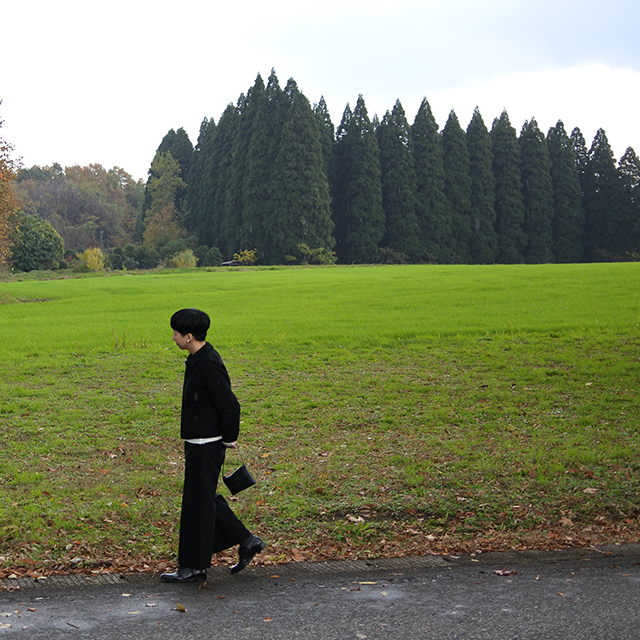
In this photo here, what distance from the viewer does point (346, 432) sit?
9.00 metres

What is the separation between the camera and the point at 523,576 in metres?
4.62

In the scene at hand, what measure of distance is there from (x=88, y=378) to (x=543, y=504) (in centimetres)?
870

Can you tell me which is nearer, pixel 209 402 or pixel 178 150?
pixel 209 402

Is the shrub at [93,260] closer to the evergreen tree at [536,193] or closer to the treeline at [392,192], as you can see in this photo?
the treeline at [392,192]

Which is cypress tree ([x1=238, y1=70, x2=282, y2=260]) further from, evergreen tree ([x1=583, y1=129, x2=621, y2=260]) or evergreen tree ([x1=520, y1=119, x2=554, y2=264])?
evergreen tree ([x1=583, y1=129, x2=621, y2=260])

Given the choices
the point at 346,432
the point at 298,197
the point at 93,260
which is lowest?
the point at 346,432

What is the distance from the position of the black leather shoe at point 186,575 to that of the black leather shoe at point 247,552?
253 millimetres

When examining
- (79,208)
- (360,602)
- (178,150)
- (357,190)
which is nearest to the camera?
(360,602)

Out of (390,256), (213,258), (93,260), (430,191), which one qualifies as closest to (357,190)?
(390,256)

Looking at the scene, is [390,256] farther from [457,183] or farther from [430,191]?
[457,183]

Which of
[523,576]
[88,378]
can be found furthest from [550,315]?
[523,576]

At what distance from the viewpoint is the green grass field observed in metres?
5.75

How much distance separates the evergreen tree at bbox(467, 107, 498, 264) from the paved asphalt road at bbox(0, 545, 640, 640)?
57.2m

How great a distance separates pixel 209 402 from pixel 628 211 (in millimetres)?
63011
